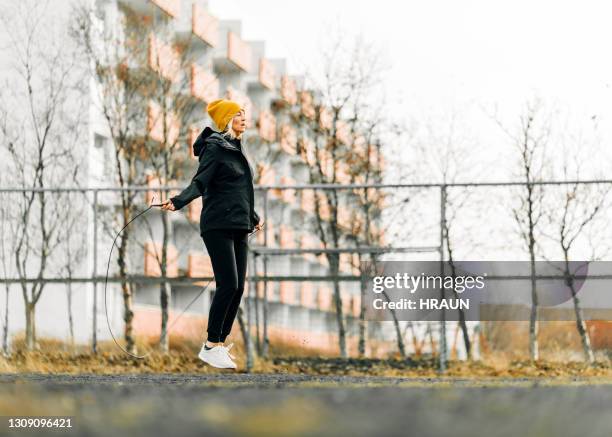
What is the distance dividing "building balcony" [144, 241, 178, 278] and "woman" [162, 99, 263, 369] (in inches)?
195

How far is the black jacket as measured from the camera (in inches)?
314

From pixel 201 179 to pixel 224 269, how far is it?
0.59m

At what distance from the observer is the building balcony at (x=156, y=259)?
43.9ft

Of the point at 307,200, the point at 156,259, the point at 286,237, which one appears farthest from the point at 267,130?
the point at 307,200

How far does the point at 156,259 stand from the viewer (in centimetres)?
1423

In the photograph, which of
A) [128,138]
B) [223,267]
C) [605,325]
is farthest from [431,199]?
[128,138]

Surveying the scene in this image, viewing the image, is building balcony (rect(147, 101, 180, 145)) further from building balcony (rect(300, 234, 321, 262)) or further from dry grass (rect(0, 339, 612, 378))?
dry grass (rect(0, 339, 612, 378))

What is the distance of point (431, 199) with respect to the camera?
39.2ft

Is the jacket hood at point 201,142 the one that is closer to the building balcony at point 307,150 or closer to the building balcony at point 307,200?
the building balcony at point 307,200

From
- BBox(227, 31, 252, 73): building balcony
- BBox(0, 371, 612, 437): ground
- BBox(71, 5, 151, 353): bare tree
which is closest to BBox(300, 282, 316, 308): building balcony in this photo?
BBox(71, 5, 151, 353): bare tree

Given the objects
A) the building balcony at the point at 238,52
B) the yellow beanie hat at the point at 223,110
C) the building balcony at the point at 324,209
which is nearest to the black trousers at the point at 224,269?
the yellow beanie hat at the point at 223,110

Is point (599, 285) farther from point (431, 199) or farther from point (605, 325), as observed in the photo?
point (431, 199)

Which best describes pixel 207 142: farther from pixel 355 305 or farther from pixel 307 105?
pixel 307 105

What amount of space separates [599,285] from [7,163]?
27.8 feet
